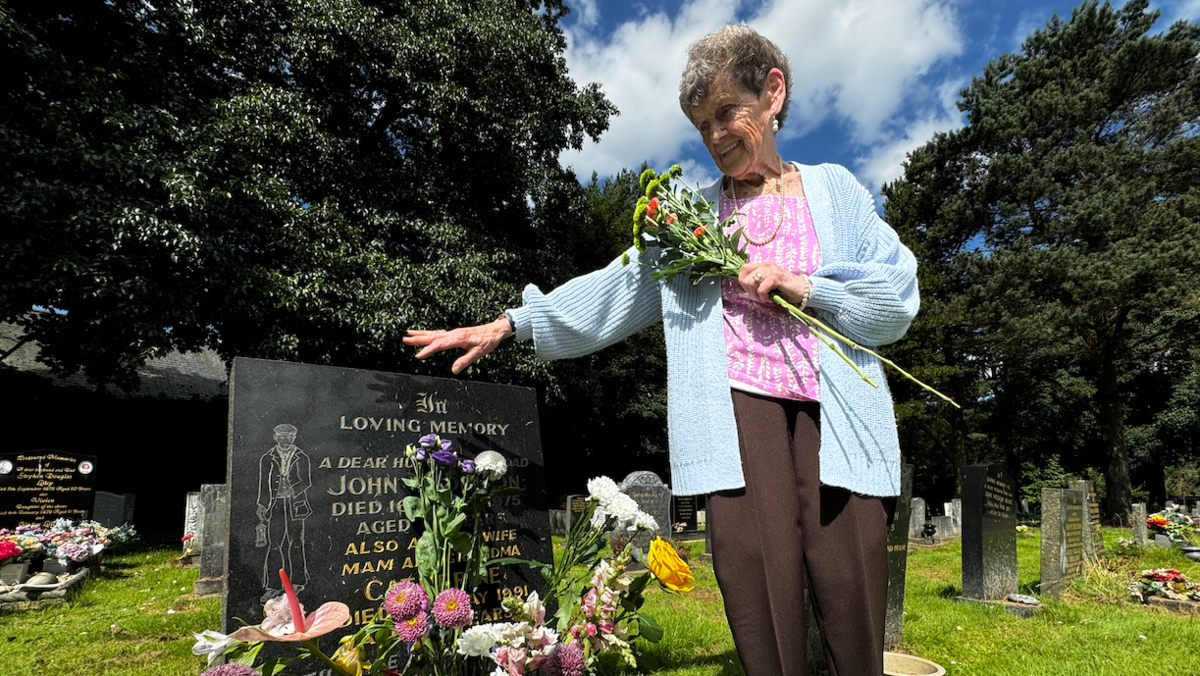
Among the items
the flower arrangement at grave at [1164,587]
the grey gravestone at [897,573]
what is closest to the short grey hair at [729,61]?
the grey gravestone at [897,573]

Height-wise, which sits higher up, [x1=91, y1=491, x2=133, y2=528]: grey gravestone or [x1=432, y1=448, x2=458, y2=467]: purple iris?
[x1=432, y1=448, x2=458, y2=467]: purple iris

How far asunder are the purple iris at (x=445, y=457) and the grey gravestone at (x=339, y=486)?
0.73 ft

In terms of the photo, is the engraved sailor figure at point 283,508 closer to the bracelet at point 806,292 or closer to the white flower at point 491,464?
the white flower at point 491,464

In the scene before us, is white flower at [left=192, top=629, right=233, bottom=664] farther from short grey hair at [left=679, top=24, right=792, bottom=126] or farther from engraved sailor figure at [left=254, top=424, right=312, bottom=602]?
short grey hair at [left=679, top=24, right=792, bottom=126]

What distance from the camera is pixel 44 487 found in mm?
8672

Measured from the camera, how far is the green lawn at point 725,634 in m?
3.88

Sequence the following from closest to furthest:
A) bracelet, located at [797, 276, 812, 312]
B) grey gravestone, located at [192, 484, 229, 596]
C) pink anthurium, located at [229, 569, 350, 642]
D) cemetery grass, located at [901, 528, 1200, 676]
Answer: pink anthurium, located at [229, 569, 350, 642] → bracelet, located at [797, 276, 812, 312] → cemetery grass, located at [901, 528, 1200, 676] → grey gravestone, located at [192, 484, 229, 596]

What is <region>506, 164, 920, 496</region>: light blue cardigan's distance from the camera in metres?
1.64

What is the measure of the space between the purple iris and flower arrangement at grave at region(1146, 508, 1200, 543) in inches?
478

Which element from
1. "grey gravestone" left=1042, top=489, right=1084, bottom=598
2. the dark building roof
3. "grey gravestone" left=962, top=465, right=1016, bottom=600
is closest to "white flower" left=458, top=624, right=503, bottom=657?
"grey gravestone" left=962, top=465, right=1016, bottom=600

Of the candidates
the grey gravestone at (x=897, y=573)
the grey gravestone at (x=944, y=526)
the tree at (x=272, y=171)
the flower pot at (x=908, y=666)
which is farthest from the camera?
the grey gravestone at (x=944, y=526)

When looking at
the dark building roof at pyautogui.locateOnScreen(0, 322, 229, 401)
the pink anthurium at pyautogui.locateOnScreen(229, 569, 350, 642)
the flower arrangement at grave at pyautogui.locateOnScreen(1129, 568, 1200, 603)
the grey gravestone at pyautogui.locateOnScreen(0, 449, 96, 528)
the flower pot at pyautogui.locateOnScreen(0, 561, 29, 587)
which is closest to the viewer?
the pink anthurium at pyautogui.locateOnScreen(229, 569, 350, 642)

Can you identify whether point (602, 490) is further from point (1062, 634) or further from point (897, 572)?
point (1062, 634)

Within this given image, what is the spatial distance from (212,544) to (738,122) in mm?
7824
